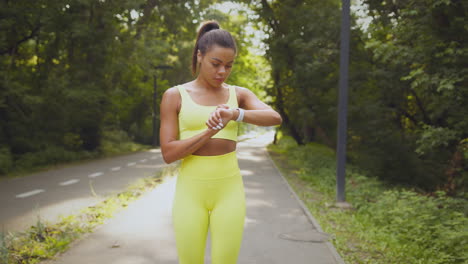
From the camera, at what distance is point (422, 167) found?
13336 millimetres

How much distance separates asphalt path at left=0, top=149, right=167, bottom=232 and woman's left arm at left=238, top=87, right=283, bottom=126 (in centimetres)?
450

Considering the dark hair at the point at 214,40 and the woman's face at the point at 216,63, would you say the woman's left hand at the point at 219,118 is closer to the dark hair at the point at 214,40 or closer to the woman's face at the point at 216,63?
the woman's face at the point at 216,63

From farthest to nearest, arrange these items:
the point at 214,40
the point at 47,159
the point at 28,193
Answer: the point at 47,159
the point at 28,193
the point at 214,40

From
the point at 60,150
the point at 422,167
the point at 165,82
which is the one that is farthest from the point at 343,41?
the point at 165,82

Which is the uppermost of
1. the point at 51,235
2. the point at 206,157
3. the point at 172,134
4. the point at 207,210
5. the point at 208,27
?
the point at 208,27

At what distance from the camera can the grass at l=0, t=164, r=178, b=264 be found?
16.4 feet

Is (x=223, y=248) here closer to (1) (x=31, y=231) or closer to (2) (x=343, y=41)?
(1) (x=31, y=231)

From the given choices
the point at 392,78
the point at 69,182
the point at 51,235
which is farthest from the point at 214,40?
the point at 392,78

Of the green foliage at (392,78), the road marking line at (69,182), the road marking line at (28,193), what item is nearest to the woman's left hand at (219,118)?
the green foliage at (392,78)

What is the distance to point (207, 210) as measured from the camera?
231 cm

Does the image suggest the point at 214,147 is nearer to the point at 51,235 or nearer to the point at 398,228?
the point at 51,235

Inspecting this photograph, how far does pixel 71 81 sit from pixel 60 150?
3214 mm

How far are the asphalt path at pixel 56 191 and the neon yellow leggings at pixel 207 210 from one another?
4.30 metres

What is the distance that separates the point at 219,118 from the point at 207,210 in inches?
22.8
